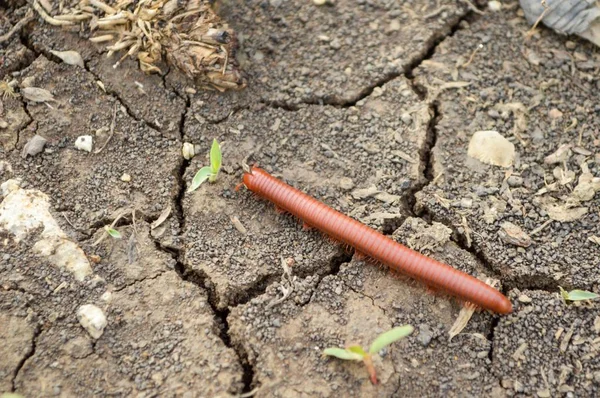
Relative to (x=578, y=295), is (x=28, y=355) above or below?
below

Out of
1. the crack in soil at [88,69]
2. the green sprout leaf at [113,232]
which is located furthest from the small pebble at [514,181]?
the green sprout leaf at [113,232]

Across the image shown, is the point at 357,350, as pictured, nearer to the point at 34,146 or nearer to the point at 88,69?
the point at 34,146

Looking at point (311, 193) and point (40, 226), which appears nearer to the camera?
point (40, 226)

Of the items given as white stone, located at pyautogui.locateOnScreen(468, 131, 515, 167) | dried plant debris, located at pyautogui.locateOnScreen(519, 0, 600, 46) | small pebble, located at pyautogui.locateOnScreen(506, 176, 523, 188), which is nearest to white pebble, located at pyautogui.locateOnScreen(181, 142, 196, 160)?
white stone, located at pyautogui.locateOnScreen(468, 131, 515, 167)

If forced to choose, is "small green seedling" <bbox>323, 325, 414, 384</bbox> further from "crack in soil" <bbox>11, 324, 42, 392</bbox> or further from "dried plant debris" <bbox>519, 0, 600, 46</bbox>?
"dried plant debris" <bbox>519, 0, 600, 46</bbox>

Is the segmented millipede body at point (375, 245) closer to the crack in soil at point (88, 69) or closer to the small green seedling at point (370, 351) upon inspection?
the small green seedling at point (370, 351)

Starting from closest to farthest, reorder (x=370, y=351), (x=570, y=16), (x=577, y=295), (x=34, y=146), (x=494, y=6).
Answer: (x=370, y=351), (x=577, y=295), (x=34, y=146), (x=570, y=16), (x=494, y=6)

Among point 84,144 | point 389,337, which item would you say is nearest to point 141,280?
point 84,144
